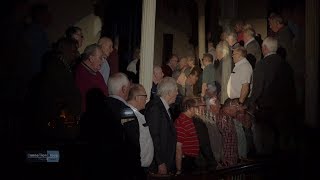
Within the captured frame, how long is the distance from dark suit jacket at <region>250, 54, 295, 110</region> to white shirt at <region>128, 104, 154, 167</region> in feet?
6.01

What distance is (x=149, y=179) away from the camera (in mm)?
6738

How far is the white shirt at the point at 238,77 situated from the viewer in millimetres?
7508

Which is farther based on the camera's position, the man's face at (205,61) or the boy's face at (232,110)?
the boy's face at (232,110)

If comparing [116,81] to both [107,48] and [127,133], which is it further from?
[127,133]

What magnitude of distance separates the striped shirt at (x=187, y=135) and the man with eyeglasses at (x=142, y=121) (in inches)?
19.5

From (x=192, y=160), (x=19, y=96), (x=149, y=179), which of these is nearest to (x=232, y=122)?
(x=192, y=160)

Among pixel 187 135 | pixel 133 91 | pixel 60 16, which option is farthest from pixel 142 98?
pixel 60 16

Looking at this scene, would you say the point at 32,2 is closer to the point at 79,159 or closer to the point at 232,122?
the point at 79,159

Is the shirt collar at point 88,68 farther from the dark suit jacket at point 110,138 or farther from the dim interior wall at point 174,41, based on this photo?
the dim interior wall at point 174,41

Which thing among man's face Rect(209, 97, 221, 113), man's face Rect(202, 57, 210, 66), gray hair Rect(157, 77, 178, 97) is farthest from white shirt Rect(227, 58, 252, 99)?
gray hair Rect(157, 77, 178, 97)

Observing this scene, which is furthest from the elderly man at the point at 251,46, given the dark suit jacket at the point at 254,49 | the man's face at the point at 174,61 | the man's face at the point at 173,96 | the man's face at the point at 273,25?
the man's face at the point at 173,96

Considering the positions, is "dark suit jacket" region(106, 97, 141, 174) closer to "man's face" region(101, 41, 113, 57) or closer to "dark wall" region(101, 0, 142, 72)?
"dark wall" region(101, 0, 142, 72)

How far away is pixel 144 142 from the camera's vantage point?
6801 mm

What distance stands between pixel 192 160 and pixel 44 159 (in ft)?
7.03
